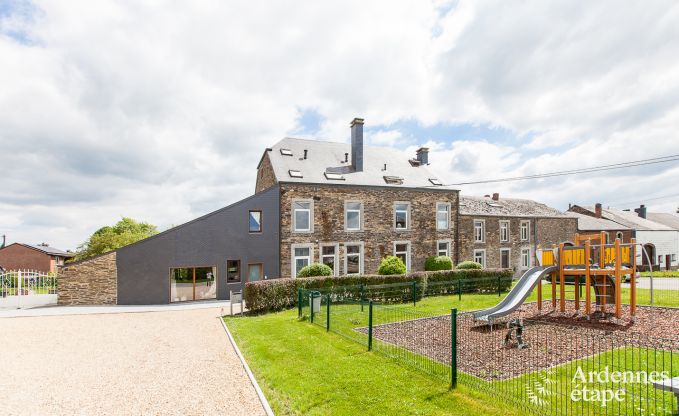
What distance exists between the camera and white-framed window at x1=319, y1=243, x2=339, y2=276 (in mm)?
23056

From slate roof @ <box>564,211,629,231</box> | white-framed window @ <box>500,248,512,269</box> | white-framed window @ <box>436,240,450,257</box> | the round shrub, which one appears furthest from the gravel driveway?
slate roof @ <box>564,211,629,231</box>

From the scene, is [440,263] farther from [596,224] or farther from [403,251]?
[596,224]

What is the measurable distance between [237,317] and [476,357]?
10.7 m

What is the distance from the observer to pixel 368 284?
18344 mm

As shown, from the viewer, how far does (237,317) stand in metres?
15.5

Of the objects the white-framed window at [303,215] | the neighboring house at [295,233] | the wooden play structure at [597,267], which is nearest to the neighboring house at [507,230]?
the neighboring house at [295,233]

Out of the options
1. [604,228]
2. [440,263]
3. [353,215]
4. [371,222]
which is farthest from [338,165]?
[604,228]

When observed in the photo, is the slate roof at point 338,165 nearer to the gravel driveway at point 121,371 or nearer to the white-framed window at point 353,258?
the white-framed window at point 353,258

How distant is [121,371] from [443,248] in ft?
76.1

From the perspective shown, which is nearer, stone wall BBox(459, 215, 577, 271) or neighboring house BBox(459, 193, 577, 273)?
stone wall BBox(459, 215, 577, 271)

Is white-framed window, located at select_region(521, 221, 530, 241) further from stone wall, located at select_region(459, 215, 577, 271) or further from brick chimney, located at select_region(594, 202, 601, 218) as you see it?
brick chimney, located at select_region(594, 202, 601, 218)

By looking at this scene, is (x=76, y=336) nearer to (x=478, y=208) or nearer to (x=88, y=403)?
(x=88, y=403)

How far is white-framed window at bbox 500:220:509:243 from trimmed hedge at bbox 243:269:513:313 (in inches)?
389

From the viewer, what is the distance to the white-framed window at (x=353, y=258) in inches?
934
